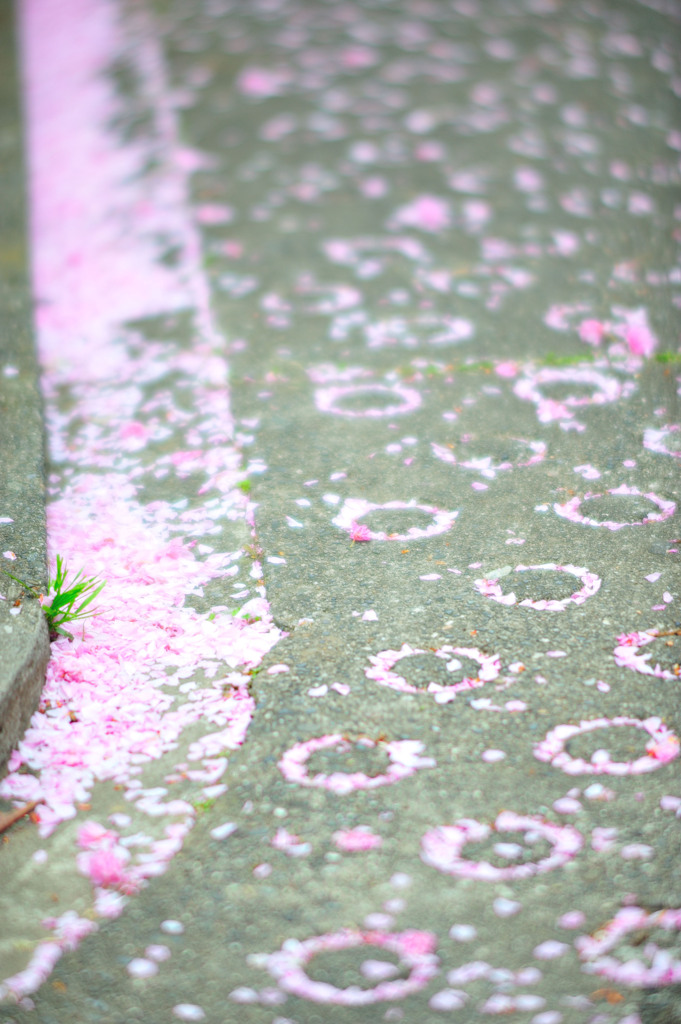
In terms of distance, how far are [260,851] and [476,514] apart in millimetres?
1339

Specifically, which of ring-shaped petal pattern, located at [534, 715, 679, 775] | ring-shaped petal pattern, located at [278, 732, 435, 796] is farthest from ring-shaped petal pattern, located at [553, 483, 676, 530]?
ring-shaped petal pattern, located at [278, 732, 435, 796]

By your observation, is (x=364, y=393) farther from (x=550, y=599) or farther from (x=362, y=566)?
(x=550, y=599)

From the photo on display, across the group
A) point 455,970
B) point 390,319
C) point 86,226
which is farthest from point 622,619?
point 86,226

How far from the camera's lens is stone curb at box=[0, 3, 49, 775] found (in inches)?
83.7

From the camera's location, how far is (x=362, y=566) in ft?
8.73

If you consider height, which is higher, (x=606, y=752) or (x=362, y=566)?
(x=362, y=566)

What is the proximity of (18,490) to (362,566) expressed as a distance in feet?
3.69

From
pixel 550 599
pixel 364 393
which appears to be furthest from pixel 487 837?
pixel 364 393

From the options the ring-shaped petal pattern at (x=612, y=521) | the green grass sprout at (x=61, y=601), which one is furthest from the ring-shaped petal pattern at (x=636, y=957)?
the green grass sprout at (x=61, y=601)

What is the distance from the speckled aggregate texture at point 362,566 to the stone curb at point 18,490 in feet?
0.34

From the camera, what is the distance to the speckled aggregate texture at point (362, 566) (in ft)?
5.72

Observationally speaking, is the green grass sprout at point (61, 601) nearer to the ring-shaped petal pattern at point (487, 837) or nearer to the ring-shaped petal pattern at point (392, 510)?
the ring-shaped petal pattern at point (392, 510)

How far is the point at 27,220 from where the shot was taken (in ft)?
15.7

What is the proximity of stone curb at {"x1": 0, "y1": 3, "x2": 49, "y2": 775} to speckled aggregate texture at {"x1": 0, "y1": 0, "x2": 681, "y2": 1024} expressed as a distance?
105 mm
